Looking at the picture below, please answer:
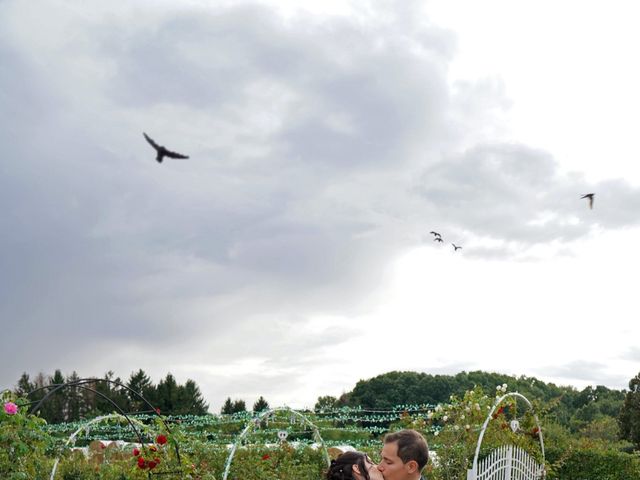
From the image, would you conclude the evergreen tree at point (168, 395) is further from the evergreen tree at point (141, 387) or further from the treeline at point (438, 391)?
the treeline at point (438, 391)

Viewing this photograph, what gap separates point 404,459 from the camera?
3.18m

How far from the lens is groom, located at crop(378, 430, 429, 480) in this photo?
3176mm

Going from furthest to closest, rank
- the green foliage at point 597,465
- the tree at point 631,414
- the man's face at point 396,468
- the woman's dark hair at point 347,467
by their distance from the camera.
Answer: the tree at point 631,414 → the green foliage at point 597,465 → the man's face at point 396,468 → the woman's dark hair at point 347,467

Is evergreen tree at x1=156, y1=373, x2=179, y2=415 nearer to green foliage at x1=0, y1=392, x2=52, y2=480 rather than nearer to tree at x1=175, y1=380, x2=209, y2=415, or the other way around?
tree at x1=175, y1=380, x2=209, y2=415

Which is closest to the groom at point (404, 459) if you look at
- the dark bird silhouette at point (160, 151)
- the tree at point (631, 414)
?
the dark bird silhouette at point (160, 151)

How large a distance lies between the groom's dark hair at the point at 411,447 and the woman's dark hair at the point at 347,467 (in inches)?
6.7

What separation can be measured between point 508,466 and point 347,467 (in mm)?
8824

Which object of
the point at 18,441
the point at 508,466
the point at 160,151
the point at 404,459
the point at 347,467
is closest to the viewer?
the point at 347,467

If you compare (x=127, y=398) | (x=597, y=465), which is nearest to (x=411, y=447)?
(x=597, y=465)

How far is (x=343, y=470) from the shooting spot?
3068 mm

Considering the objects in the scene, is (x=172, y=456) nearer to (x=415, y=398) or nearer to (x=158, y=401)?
(x=158, y=401)

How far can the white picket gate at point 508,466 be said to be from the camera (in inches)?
417

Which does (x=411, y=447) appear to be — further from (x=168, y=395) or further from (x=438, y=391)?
(x=438, y=391)

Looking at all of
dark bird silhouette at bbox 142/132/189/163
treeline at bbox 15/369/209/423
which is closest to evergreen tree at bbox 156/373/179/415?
treeline at bbox 15/369/209/423
